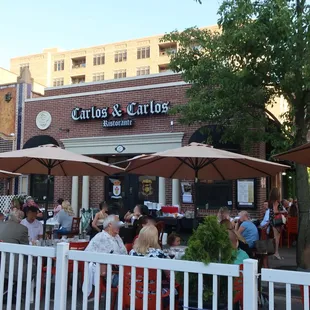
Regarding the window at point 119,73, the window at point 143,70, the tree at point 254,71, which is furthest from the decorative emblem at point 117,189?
the window at point 119,73

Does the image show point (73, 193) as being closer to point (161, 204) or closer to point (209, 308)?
point (161, 204)

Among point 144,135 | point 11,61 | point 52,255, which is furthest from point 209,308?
point 11,61

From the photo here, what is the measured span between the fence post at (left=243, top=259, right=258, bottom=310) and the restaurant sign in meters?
11.5

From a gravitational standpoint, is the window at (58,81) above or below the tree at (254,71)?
above

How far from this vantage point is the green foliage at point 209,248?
3287 millimetres

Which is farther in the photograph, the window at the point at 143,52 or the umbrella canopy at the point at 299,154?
the window at the point at 143,52

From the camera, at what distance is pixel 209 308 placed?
10.4ft

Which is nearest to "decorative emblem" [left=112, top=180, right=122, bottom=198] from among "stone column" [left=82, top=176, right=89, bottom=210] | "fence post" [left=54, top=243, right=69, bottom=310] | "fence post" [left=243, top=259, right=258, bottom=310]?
"stone column" [left=82, top=176, right=89, bottom=210]

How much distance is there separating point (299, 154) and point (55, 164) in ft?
15.8

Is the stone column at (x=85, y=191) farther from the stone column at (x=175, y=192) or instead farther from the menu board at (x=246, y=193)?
the menu board at (x=246, y=193)

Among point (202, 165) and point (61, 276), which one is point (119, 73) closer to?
point (202, 165)

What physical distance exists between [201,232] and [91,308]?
2.89 m

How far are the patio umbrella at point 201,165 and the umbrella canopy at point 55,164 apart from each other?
86cm

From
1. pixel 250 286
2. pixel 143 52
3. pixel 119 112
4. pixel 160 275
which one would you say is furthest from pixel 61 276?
pixel 143 52
